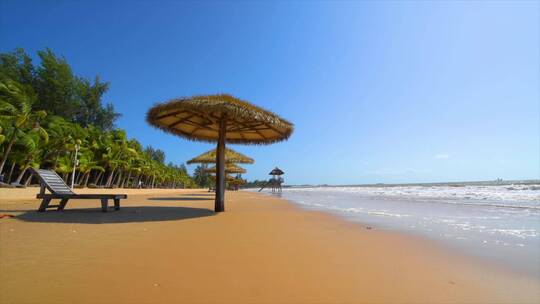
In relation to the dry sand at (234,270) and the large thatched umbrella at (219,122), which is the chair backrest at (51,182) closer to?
the dry sand at (234,270)

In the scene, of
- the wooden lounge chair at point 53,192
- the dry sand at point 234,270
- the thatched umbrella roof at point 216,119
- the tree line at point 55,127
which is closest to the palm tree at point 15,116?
the tree line at point 55,127

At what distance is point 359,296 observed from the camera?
2045mm

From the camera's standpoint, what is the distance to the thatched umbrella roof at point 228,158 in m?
19.5

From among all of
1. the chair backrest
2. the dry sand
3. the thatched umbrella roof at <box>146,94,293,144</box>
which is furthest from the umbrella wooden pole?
the chair backrest

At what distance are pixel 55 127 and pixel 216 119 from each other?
17891mm

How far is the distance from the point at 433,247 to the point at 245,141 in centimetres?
723

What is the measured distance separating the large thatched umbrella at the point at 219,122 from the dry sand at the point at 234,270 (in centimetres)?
322

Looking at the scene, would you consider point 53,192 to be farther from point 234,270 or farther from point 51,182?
point 234,270

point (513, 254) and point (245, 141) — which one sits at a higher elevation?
point (245, 141)

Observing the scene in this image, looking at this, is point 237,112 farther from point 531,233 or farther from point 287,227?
point 531,233

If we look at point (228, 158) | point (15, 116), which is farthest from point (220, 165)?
point (15, 116)

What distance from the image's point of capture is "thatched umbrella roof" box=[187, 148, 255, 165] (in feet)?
64.1

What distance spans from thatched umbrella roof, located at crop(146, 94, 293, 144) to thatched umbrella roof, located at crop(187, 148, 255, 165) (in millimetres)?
9341

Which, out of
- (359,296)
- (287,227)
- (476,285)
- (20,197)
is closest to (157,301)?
(359,296)
